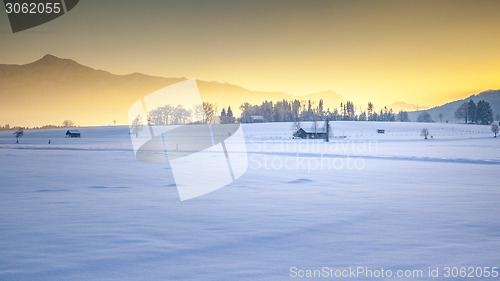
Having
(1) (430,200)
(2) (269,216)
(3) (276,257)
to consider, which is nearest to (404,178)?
(1) (430,200)

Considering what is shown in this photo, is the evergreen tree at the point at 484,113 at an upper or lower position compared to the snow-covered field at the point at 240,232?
upper

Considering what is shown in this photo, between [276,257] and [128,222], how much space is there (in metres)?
4.04

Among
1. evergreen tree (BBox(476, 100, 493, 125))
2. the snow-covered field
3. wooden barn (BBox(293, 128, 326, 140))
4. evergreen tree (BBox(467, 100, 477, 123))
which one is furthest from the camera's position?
evergreen tree (BBox(467, 100, 477, 123))

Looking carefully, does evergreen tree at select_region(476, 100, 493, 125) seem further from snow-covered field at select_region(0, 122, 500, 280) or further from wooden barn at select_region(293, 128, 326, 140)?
snow-covered field at select_region(0, 122, 500, 280)

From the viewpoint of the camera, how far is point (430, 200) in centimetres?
978

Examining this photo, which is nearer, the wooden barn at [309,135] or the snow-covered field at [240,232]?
the snow-covered field at [240,232]

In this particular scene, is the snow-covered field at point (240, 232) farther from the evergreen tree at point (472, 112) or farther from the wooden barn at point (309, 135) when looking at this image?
the evergreen tree at point (472, 112)

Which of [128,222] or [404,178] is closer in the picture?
[128,222]

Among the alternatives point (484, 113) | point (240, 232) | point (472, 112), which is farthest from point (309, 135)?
point (472, 112)

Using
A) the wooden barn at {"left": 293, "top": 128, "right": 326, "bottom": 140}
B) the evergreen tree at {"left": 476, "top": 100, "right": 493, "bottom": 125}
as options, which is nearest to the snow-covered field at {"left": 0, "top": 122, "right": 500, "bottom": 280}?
the wooden barn at {"left": 293, "top": 128, "right": 326, "bottom": 140}

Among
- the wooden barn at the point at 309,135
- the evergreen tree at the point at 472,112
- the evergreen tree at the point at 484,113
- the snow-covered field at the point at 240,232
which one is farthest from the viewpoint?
the evergreen tree at the point at 472,112

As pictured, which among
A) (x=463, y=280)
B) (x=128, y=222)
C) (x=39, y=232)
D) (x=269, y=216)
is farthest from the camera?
(x=269, y=216)

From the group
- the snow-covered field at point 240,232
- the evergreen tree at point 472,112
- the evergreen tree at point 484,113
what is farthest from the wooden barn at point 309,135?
the evergreen tree at point 472,112

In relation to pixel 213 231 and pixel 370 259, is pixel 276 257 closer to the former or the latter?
pixel 370 259
